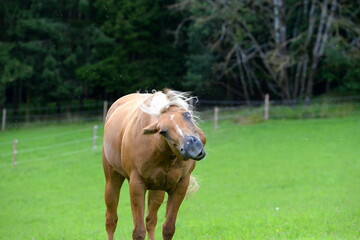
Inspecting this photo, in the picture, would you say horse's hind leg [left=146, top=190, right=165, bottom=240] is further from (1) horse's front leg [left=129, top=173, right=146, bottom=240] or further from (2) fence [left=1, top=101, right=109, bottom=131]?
(2) fence [left=1, top=101, right=109, bottom=131]

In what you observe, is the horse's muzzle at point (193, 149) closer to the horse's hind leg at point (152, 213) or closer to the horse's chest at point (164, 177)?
the horse's chest at point (164, 177)

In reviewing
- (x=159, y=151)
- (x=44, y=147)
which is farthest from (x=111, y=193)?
(x=44, y=147)

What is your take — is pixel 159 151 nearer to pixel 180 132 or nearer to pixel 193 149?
pixel 180 132

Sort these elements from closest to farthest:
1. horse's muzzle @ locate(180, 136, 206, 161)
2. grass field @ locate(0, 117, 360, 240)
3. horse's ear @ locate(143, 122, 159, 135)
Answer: horse's muzzle @ locate(180, 136, 206, 161) → horse's ear @ locate(143, 122, 159, 135) → grass field @ locate(0, 117, 360, 240)

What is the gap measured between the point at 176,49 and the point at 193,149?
105 feet

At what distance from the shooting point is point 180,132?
581 cm

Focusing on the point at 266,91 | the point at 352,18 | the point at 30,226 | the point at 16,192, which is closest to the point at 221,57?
the point at 266,91

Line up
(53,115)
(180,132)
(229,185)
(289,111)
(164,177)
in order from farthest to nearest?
(53,115), (289,111), (229,185), (164,177), (180,132)

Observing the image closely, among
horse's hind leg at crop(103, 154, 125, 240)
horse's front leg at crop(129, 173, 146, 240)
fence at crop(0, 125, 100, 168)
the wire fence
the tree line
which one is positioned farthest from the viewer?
the tree line

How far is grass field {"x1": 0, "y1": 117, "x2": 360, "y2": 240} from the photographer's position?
10.5 meters

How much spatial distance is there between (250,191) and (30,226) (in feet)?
20.0

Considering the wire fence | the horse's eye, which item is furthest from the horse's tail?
the wire fence

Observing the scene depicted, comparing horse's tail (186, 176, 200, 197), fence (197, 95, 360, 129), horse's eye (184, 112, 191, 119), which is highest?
horse's eye (184, 112, 191, 119)

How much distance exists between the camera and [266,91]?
36.2 metres
